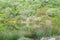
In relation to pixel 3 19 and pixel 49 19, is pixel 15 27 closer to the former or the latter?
pixel 3 19

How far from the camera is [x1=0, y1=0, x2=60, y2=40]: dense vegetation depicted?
4.55m

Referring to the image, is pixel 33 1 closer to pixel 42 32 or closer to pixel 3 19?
pixel 3 19

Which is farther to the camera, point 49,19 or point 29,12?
point 29,12

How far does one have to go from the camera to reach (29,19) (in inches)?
202

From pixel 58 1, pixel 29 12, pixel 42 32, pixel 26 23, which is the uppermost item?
pixel 58 1

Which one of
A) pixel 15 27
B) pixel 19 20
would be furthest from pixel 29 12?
pixel 15 27

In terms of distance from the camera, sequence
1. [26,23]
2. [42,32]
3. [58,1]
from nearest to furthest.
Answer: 1. [42,32]
2. [26,23]
3. [58,1]

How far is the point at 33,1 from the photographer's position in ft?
20.0

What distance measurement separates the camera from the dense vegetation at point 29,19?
4.55 metres

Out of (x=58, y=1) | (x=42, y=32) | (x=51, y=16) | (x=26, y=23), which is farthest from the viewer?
(x=58, y=1)

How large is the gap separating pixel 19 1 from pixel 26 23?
1349 mm

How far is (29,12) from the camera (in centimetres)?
546

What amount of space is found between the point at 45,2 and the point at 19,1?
0.75 m

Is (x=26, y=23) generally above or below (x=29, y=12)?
below
